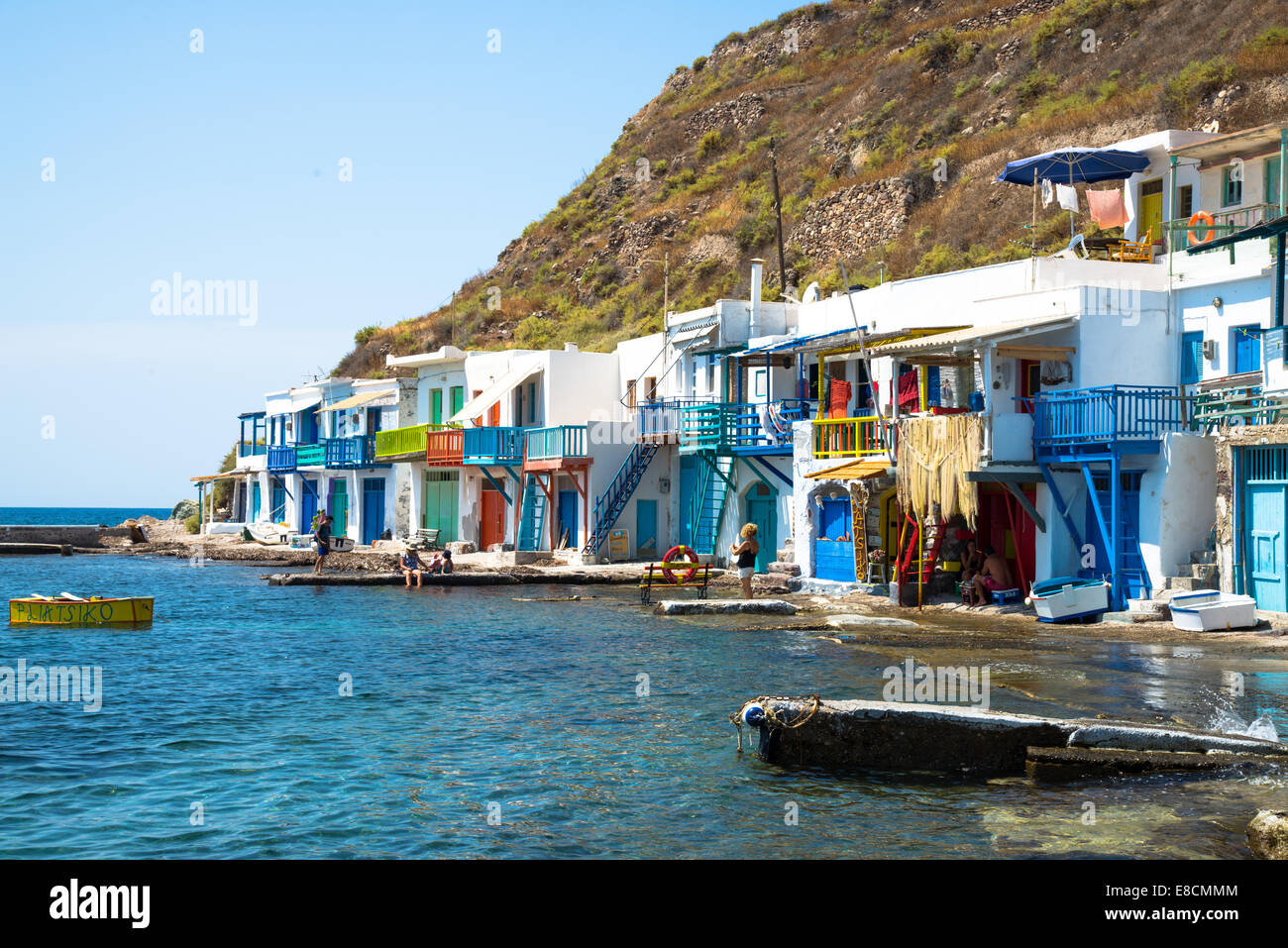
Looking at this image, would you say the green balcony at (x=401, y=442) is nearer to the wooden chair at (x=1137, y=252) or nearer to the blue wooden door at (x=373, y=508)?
the blue wooden door at (x=373, y=508)

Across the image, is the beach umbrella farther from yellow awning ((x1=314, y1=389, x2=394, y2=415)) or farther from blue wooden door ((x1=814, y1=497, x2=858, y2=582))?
yellow awning ((x1=314, y1=389, x2=394, y2=415))

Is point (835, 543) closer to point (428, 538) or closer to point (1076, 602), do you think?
point (1076, 602)

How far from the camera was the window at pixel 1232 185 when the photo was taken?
87.5 ft

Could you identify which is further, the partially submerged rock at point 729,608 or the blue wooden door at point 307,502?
the blue wooden door at point 307,502

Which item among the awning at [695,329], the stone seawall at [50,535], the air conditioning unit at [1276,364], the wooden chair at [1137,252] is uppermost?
the wooden chair at [1137,252]

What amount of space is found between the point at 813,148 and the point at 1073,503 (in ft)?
155

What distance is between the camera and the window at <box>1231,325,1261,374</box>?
914 inches

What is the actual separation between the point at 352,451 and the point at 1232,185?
36.4 m

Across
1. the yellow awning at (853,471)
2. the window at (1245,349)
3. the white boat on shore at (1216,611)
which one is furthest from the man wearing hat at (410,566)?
the window at (1245,349)

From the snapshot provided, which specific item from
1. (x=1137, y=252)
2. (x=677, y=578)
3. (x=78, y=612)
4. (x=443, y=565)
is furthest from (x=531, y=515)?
(x=1137, y=252)

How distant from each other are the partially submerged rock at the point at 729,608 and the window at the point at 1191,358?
912 centimetres

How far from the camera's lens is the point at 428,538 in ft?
155
